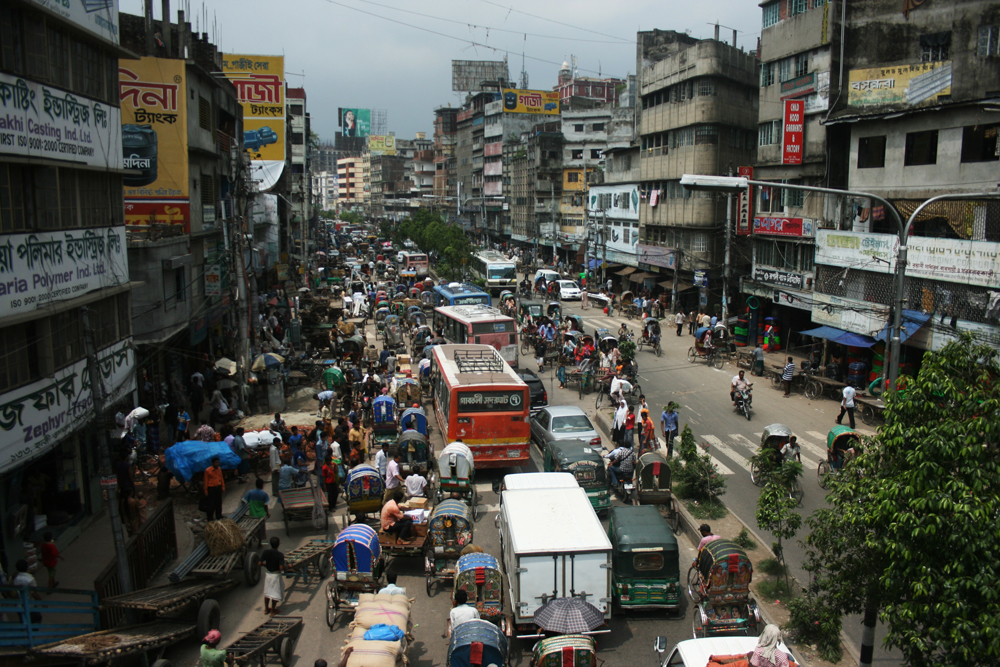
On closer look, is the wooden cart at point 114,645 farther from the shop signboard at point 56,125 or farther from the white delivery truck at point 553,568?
the shop signboard at point 56,125

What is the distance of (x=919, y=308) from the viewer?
25.1 metres

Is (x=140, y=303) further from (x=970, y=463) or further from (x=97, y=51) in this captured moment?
(x=970, y=463)

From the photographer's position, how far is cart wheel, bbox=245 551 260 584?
530 inches

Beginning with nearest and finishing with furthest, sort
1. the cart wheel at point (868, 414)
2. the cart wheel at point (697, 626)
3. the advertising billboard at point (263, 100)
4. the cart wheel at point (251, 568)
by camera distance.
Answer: the cart wheel at point (697, 626) → the cart wheel at point (251, 568) → the cart wheel at point (868, 414) → the advertising billboard at point (263, 100)

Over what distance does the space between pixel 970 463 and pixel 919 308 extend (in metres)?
20.5

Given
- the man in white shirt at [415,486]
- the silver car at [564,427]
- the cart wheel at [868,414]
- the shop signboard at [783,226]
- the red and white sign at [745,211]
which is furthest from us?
the red and white sign at [745,211]

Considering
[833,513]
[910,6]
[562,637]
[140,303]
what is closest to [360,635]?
[562,637]

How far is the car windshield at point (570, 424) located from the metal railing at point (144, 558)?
1002 centimetres

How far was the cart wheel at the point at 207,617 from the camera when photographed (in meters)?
11.2

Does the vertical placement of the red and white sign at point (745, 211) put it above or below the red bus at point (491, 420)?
above

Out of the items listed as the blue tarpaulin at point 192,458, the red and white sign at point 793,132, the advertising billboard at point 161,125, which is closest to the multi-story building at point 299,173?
the advertising billboard at point 161,125

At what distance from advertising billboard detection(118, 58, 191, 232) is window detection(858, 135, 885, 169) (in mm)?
24603

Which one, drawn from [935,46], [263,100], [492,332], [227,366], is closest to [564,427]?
[492,332]

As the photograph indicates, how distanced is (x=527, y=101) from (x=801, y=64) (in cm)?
6912
